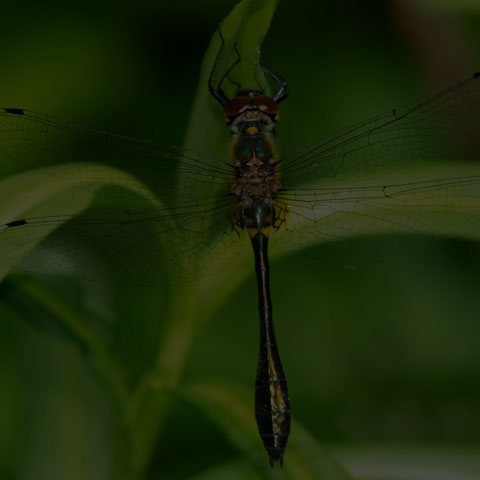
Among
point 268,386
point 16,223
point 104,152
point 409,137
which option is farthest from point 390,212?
point 16,223

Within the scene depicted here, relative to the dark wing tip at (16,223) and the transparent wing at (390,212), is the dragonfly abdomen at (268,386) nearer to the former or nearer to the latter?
the transparent wing at (390,212)

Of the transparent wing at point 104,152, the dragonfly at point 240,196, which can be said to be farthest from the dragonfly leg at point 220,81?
the transparent wing at point 104,152

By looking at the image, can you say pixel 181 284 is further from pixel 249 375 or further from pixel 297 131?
pixel 297 131

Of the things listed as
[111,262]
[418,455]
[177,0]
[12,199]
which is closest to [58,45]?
[177,0]

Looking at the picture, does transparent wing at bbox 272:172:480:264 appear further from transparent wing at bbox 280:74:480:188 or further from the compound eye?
the compound eye

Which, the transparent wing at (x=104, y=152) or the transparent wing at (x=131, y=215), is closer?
the transparent wing at (x=131, y=215)

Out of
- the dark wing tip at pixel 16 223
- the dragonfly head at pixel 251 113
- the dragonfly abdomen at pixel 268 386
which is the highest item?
the dragonfly head at pixel 251 113

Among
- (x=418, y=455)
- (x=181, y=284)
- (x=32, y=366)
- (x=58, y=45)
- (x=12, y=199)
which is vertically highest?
(x=58, y=45)
